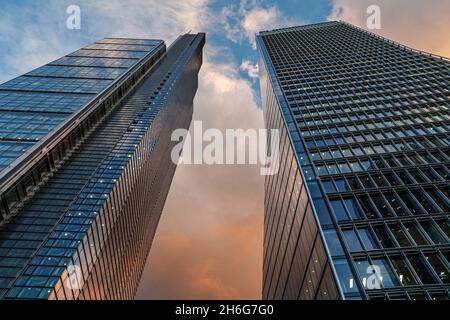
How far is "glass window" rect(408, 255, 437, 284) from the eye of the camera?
23.4 m

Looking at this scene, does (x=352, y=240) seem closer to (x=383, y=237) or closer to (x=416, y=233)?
(x=383, y=237)

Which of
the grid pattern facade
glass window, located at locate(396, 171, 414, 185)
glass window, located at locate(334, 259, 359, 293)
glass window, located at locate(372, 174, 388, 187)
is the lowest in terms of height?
the grid pattern facade

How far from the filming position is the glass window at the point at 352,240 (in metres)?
27.0

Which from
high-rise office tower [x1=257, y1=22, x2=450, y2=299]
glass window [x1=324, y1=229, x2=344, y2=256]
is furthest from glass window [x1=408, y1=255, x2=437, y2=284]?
glass window [x1=324, y1=229, x2=344, y2=256]

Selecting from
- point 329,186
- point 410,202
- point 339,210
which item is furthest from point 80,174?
point 410,202

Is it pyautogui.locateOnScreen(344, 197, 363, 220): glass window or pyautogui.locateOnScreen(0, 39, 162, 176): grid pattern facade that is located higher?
pyautogui.locateOnScreen(344, 197, 363, 220): glass window

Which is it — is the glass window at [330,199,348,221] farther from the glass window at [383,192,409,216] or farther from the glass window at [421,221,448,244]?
the glass window at [421,221,448,244]

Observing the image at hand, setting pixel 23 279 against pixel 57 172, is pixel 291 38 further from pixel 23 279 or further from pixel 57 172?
pixel 23 279

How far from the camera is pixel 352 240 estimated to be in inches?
1095

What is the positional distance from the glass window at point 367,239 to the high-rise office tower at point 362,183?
0.07m

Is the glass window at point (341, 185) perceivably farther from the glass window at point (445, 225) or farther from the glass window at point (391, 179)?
the glass window at point (445, 225)

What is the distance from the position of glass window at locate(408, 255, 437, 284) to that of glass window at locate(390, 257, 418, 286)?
467mm

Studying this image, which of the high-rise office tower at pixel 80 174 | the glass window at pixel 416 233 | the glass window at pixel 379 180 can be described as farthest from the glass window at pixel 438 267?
the high-rise office tower at pixel 80 174
